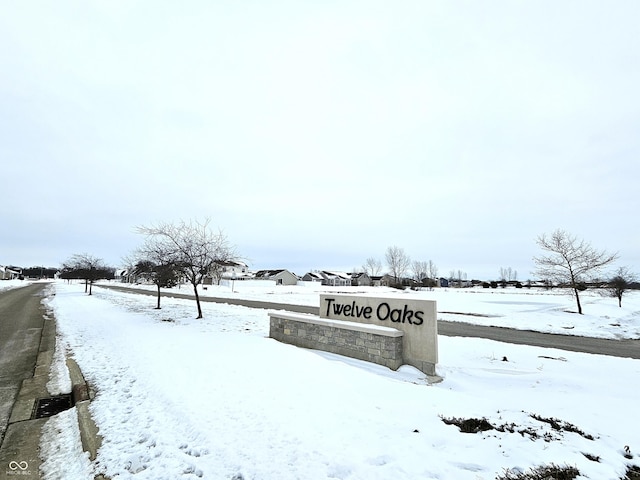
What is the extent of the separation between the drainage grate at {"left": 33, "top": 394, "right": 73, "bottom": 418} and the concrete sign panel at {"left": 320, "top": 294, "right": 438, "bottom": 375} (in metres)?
6.07

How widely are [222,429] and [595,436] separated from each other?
4335 mm

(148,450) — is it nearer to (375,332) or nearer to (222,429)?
(222,429)

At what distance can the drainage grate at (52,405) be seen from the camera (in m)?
4.91

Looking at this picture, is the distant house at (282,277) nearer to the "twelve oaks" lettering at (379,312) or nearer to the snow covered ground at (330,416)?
the "twelve oaks" lettering at (379,312)

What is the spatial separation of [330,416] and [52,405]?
431 cm

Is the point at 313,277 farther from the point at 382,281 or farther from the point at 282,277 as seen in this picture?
the point at 382,281

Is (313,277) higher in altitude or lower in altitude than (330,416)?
higher

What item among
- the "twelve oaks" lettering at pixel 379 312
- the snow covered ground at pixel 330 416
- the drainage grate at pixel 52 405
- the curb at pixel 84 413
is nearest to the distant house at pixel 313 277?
the "twelve oaks" lettering at pixel 379 312

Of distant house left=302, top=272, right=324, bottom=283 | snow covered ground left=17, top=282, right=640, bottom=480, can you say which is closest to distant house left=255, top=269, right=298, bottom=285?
distant house left=302, top=272, right=324, bottom=283

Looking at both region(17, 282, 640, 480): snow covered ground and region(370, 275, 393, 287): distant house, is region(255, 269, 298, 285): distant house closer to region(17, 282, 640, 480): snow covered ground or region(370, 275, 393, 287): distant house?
region(370, 275, 393, 287): distant house

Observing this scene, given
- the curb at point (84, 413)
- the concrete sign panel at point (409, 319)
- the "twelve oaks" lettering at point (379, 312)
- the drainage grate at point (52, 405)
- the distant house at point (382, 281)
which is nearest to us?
the curb at point (84, 413)

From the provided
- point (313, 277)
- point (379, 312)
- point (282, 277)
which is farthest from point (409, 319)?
point (313, 277)

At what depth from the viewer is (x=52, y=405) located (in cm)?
524

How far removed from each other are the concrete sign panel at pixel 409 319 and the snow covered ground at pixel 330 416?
41 centimetres
